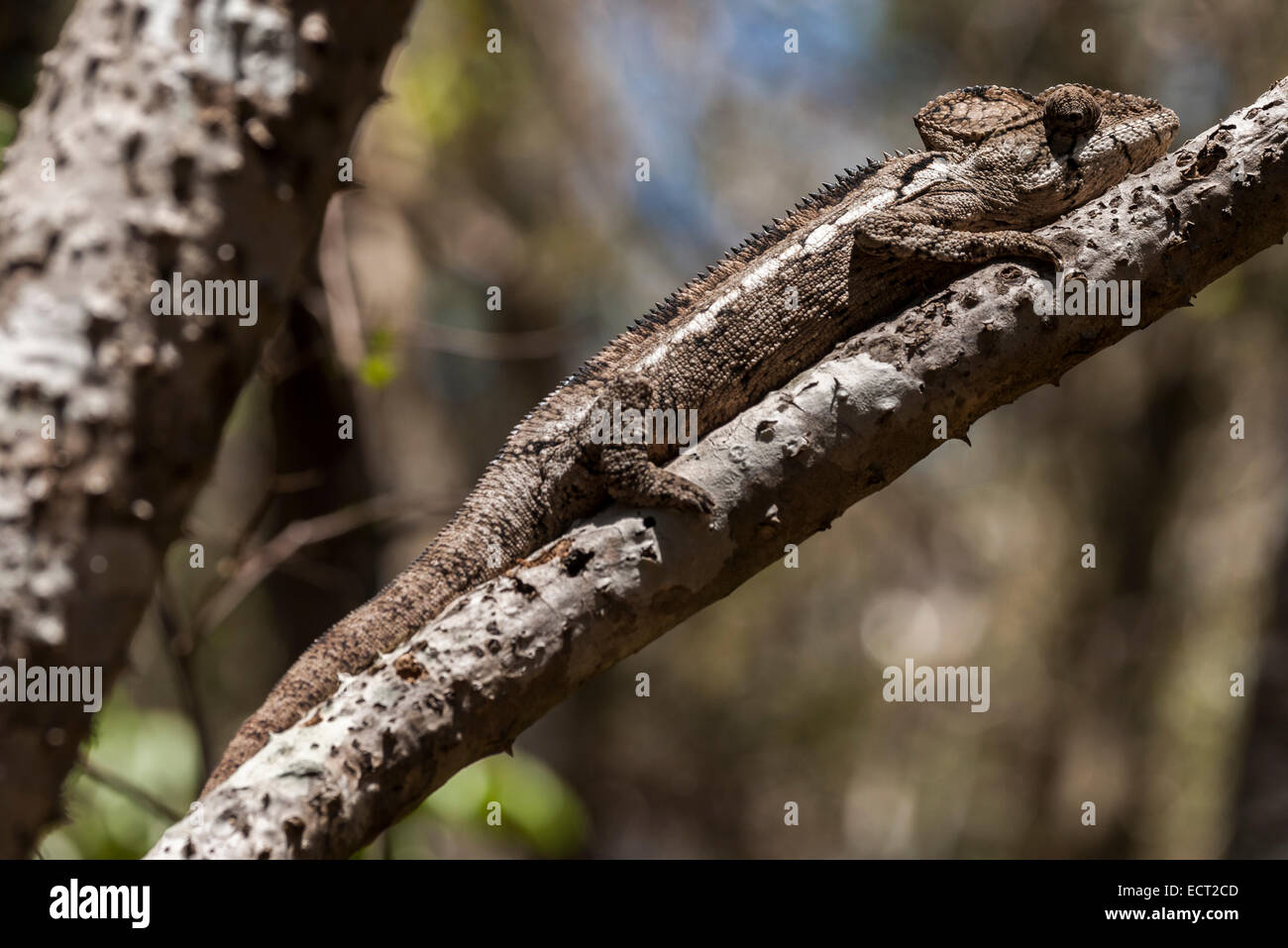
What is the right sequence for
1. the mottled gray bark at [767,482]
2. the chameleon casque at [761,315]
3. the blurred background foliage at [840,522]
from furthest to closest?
the blurred background foliage at [840,522], the chameleon casque at [761,315], the mottled gray bark at [767,482]

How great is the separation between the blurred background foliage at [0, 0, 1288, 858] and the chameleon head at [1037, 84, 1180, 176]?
2.89 m

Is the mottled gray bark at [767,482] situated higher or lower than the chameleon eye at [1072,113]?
lower

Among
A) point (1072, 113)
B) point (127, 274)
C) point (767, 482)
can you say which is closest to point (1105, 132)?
point (1072, 113)

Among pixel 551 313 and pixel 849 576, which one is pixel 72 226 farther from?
pixel 849 576

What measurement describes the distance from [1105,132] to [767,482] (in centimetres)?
244

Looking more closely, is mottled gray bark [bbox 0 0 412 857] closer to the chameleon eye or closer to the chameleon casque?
the chameleon casque

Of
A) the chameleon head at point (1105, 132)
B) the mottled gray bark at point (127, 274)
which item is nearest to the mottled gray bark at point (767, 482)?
the mottled gray bark at point (127, 274)

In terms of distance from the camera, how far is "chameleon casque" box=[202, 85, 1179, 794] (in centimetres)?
342

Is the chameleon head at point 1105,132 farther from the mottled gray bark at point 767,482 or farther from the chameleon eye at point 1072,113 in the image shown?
the mottled gray bark at point 767,482

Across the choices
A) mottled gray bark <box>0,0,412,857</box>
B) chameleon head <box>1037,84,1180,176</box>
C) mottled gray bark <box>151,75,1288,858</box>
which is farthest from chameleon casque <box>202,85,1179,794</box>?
mottled gray bark <box>0,0,412,857</box>

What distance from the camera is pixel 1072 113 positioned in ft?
14.5

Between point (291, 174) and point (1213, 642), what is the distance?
13894 mm

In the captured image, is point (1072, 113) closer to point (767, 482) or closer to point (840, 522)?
point (767, 482)

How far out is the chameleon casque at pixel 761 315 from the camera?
3.42m
